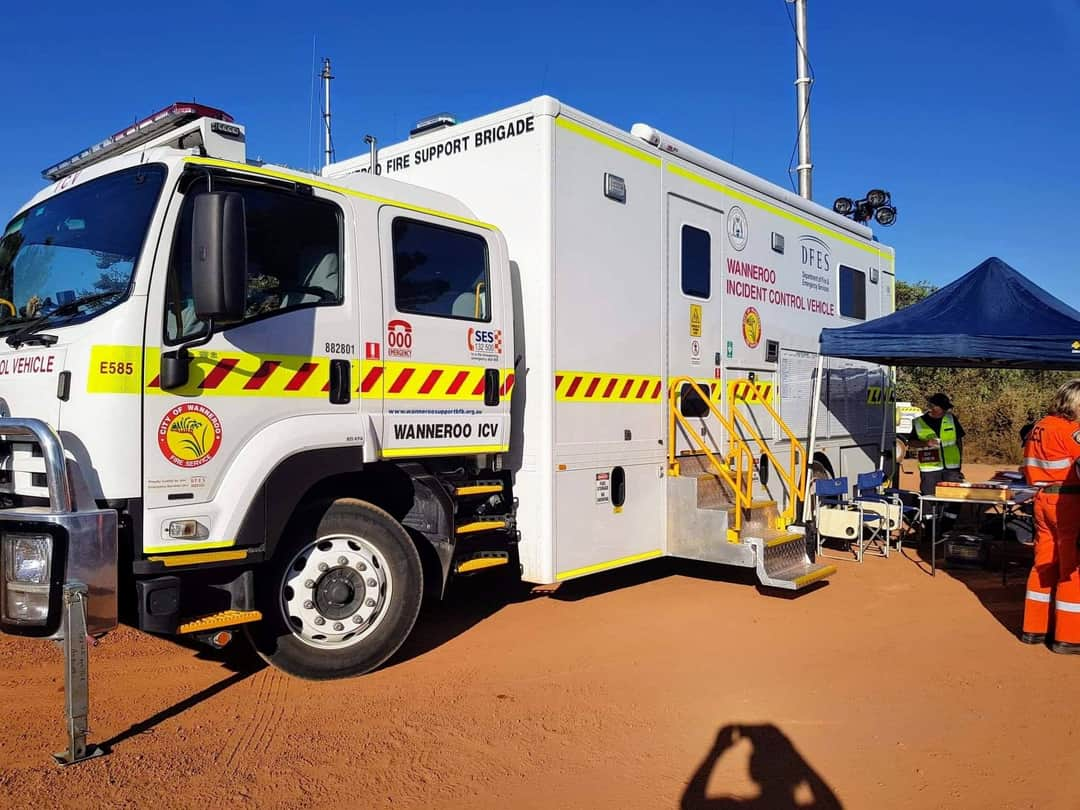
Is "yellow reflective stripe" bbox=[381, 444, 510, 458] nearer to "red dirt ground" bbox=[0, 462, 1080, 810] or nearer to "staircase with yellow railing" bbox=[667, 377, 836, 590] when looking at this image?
"red dirt ground" bbox=[0, 462, 1080, 810]

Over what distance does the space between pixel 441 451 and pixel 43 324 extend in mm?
2156

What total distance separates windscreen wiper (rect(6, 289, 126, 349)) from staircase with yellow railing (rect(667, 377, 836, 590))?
13.5 feet

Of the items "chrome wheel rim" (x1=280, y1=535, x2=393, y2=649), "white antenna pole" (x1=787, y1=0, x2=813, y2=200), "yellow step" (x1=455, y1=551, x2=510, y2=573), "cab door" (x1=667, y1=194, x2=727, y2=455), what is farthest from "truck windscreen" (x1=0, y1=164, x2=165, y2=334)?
"white antenna pole" (x1=787, y1=0, x2=813, y2=200)

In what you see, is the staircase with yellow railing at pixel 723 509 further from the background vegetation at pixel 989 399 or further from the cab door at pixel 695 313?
the background vegetation at pixel 989 399

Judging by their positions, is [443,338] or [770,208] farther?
[770,208]

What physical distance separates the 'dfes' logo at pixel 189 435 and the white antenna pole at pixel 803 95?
488 inches

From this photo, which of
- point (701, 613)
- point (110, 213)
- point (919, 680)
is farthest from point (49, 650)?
point (919, 680)

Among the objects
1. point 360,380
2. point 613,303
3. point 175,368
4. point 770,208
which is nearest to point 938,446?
point 770,208

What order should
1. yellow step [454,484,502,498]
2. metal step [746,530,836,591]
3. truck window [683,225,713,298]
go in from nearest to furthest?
yellow step [454,484,502,498] < metal step [746,530,836,591] < truck window [683,225,713,298]

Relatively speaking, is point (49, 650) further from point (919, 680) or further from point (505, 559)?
point (919, 680)

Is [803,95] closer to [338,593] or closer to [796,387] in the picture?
[796,387]

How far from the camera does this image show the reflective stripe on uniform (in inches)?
225

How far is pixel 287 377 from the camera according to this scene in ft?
15.0

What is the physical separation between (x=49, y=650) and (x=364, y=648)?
2103 mm
